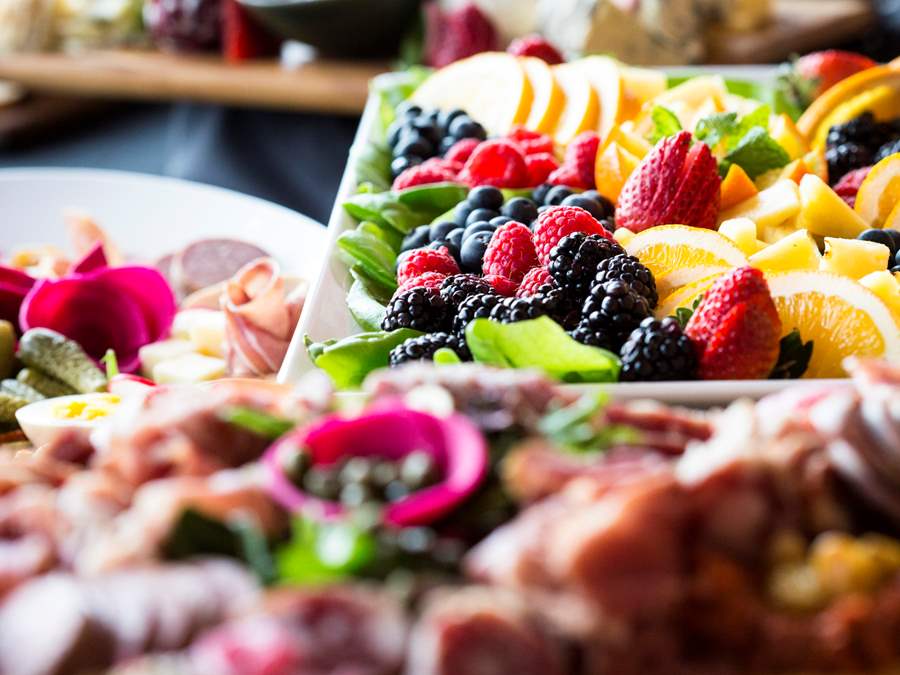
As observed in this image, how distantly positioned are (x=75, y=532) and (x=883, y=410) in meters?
0.55

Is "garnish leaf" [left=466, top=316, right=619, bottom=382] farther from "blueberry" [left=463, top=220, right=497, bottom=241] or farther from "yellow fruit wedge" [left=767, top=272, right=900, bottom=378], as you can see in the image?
"blueberry" [left=463, top=220, right=497, bottom=241]

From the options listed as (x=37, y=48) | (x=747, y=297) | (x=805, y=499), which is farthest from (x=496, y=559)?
(x=37, y=48)

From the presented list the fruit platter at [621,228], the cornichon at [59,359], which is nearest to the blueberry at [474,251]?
the fruit platter at [621,228]

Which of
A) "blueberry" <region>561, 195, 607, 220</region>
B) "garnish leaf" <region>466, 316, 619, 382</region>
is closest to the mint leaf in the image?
"blueberry" <region>561, 195, 607, 220</region>

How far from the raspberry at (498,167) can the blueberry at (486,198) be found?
0.27 ft

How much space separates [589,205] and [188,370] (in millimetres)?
663

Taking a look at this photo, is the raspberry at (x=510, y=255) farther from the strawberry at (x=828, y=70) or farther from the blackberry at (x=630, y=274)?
the strawberry at (x=828, y=70)

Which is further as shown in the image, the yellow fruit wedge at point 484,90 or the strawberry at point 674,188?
the yellow fruit wedge at point 484,90

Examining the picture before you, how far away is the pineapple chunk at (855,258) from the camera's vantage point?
1339 mm

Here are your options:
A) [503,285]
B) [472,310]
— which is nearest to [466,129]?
[503,285]

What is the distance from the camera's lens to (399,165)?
6.13 ft

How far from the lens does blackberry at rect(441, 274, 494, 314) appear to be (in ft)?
4.31

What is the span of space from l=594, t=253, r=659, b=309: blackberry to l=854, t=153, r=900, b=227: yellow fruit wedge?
43cm

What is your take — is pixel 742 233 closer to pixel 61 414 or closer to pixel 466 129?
pixel 466 129
